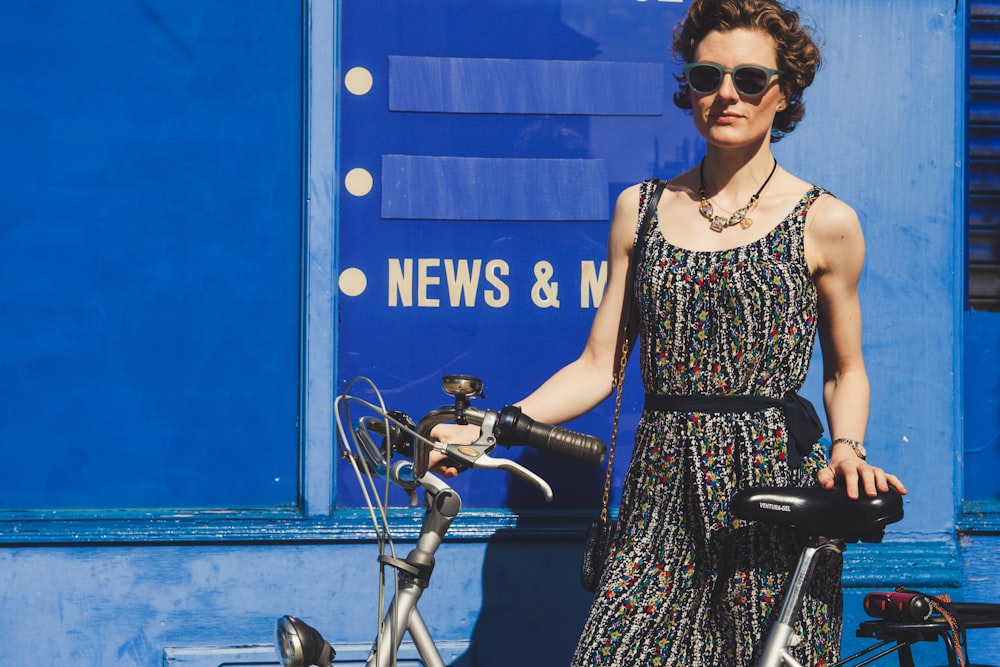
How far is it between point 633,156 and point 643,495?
1723 mm

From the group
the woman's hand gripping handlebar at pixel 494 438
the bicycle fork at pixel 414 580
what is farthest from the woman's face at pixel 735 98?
the bicycle fork at pixel 414 580

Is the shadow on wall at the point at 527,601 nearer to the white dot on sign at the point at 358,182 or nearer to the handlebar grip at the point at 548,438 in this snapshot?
the white dot on sign at the point at 358,182

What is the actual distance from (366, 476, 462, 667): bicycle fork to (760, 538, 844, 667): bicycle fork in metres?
0.72

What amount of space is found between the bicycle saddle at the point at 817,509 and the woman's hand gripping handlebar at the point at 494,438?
416mm

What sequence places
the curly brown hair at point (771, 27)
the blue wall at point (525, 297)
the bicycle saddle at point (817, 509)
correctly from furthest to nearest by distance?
the blue wall at point (525, 297)
the curly brown hair at point (771, 27)
the bicycle saddle at point (817, 509)

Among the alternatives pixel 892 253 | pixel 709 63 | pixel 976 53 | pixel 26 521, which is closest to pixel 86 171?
pixel 26 521

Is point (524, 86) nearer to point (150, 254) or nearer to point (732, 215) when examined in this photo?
point (150, 254)

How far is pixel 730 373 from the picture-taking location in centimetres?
283

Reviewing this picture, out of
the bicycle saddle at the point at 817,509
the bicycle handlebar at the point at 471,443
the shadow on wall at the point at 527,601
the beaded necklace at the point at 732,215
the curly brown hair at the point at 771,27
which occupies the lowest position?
the shadow on wall at the point at 527,601

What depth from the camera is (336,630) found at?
13.6 feet

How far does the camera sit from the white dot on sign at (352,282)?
423 centimetres

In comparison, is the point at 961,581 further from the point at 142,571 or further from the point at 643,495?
the point at 142,571

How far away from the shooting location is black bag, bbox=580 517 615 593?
296 cm

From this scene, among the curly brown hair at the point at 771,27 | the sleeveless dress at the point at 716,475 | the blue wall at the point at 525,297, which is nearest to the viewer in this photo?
the sleeveless dress at the point at 716,475
